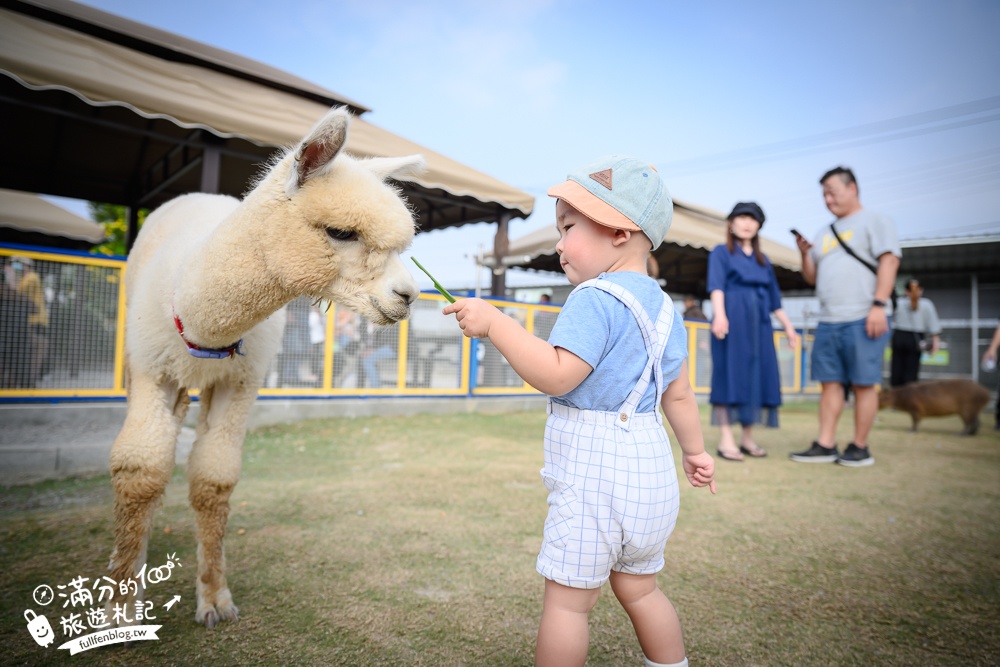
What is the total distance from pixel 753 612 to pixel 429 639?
3.86 feet

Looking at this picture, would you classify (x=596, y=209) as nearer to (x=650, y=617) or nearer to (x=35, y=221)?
(x=650, y=617)

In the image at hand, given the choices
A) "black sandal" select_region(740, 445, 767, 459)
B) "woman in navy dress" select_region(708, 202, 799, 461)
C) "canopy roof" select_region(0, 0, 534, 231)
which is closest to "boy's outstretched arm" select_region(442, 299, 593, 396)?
"canopy roof" select_region(0, 0, 534, 231)

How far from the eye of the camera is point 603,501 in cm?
129

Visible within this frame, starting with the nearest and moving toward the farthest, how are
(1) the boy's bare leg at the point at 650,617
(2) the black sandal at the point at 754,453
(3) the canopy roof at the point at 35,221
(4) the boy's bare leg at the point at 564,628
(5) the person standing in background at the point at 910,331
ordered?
(4) the boy's bare leg at the point at 564,628, (1) the boy's bare leg at the point at 650,617, (2) the black sandal at the point at 754,453, (5) the person standing in background at the point at 910,331, (3) the canopy roof at the point at 35,221

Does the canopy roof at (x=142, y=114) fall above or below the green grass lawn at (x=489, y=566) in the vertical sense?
above

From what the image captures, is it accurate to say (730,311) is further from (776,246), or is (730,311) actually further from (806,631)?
(776,246)

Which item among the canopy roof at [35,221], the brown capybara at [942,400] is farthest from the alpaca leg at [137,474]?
the canopy roof at [35,221]

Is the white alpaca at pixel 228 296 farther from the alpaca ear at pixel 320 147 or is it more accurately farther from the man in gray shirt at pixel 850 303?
the man in gray shirt at pixel 850 303

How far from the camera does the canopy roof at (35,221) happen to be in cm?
939

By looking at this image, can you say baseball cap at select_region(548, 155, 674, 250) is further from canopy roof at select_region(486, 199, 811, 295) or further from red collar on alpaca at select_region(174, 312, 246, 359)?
canopy roof at select_region(486, 199, 811, 295)

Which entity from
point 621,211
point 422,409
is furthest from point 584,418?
point 422,409

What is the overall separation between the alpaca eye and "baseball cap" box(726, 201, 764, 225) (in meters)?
4.12

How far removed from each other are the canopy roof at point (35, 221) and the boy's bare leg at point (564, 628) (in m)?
11.7

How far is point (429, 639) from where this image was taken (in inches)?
68.5
